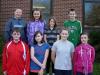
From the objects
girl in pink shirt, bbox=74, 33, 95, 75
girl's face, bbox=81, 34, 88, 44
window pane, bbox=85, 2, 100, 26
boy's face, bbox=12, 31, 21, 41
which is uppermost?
window pane, bbox=85, 2, 100, 26

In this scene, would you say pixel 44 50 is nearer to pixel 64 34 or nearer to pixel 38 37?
pixel 38 37

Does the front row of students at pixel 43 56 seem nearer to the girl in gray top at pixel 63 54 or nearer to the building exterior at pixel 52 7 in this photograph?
the girl in gray top at pixel 63 54

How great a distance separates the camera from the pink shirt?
816cm

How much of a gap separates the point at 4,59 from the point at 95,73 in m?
4.06

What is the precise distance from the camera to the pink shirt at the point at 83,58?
816 centimetres

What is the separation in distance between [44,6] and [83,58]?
6.17m

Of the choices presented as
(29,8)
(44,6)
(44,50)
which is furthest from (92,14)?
(44,50)

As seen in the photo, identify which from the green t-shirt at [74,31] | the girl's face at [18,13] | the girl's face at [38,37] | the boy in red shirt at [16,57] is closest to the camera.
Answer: the boy in red shirt at [16,57]

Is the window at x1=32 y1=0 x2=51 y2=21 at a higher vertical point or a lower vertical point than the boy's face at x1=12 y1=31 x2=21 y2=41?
higher

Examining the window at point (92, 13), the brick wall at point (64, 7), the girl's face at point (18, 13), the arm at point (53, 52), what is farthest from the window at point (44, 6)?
the arm at point (53, 52)

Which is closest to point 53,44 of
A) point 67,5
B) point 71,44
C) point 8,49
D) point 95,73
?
point 71,44

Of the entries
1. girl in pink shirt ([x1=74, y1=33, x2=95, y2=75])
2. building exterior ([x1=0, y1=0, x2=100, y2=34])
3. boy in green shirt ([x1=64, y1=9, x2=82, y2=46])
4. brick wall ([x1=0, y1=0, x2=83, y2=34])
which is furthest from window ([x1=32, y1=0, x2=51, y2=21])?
girl in pink shirt ([x1=74, y1=33, x2=95, y2=75])

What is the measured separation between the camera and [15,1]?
45.1ft

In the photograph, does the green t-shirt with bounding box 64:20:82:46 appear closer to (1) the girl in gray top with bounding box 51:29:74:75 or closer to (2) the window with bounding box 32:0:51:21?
(1) the girl in gray top with bounding box 51:29:74:75
